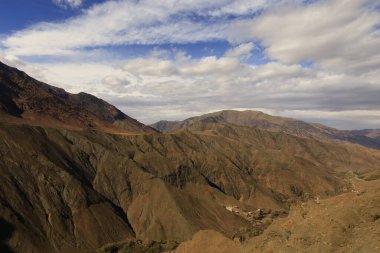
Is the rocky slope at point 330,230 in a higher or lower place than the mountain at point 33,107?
lower

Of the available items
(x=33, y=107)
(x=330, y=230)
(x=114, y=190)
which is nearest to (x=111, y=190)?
(x=114, y=190)

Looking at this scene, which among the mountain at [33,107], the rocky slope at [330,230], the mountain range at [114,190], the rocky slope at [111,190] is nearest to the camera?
the rocky slope at [330,230]

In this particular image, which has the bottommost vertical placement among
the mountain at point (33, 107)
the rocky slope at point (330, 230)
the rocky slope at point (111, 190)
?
the rocky slope at point (111, 190)

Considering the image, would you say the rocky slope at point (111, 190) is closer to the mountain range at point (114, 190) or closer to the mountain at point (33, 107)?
the mountain range at point (114, 190)

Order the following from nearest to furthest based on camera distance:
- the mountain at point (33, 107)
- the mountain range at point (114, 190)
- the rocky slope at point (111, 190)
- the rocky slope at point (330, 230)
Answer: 1. the rocky slope at point (330, 230)
2. the mountain range at point (114, 190)
3. the rocky slope at point (111, 190)
4. the mountain at point (33, 107)

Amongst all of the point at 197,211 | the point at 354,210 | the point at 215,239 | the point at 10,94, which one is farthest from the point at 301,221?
the point at 10,94

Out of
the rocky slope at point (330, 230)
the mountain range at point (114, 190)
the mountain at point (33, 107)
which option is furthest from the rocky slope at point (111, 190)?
the rocky slope at point (330, 230)

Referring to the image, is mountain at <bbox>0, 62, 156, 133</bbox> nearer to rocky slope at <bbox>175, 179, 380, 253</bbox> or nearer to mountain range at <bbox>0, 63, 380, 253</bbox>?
mountain range at <bbox>0, 63, 380, 253</bbox>

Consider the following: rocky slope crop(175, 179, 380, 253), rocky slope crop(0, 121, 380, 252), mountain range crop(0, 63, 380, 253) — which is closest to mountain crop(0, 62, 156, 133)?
mountain range crop(0, 63, 380, 253)

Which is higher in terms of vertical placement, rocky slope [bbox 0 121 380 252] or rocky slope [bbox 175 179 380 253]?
rocky slope [bbox 175 179 380 253]

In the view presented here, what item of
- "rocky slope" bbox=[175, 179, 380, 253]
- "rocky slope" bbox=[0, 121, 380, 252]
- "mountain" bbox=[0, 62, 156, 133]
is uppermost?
"mountain" bbox=[0, 62, 156, 133]

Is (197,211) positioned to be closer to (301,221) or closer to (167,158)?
(167,158)
